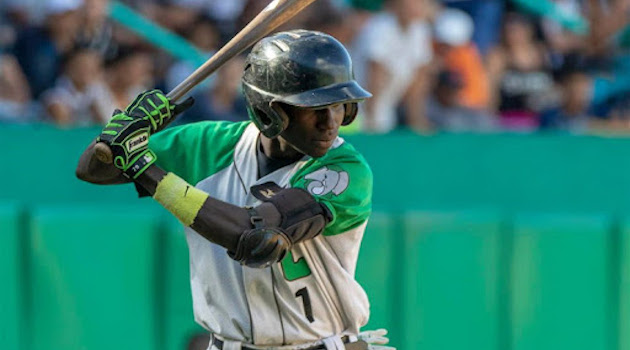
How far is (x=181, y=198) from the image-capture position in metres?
2.85

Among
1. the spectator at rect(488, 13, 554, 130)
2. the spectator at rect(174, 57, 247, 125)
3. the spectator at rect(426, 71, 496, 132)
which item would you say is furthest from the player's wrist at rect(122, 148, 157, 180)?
the spectator at rect(488, 13, 554, 130)

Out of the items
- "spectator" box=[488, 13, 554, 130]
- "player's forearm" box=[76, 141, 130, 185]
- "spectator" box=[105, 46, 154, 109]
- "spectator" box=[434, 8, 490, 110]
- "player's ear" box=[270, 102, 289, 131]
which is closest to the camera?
"player's ear" box=[270, 102, 289, 131]

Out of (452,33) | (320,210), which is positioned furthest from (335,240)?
(452,33)

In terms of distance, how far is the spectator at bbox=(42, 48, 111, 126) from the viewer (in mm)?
5840

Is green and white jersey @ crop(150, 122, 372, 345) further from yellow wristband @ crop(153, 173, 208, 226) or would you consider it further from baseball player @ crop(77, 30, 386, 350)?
yellow wristband @ crop(153, 173, 208, 226)

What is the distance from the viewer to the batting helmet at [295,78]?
2.88 metres

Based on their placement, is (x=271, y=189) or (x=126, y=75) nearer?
(x=271, y=189)

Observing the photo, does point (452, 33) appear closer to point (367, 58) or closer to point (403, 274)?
point (367, 58)

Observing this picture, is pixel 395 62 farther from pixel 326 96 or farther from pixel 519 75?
pixel 326 96

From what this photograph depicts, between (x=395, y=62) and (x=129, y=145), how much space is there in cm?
346

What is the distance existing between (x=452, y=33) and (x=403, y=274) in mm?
2254

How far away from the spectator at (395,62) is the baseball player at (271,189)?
275 cm

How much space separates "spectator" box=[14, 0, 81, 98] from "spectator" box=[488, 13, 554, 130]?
8.31 feet

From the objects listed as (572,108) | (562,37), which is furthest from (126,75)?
(562,37)
